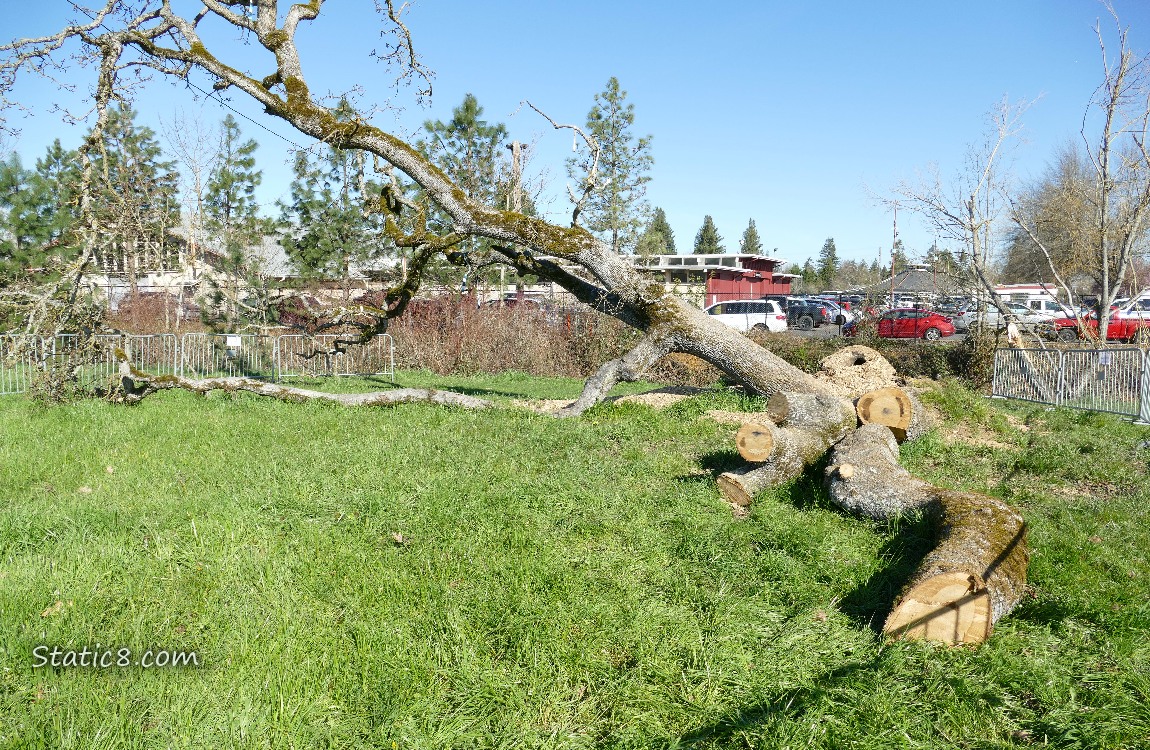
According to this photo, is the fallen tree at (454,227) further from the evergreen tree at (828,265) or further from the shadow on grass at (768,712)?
the evergreen tree at (828,265)

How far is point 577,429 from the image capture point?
854 centimetres

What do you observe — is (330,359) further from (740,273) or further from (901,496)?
(740,273)

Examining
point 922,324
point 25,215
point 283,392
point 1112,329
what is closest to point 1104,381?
point 283,392

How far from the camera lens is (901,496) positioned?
5242mm

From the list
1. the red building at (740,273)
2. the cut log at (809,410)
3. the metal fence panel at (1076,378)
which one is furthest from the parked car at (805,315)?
the cut log at (809,410)

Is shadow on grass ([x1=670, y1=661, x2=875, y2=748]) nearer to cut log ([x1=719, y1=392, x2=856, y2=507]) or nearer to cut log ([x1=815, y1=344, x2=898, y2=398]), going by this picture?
cut log ([x1=719, y1=392, x2=856, y2=507])

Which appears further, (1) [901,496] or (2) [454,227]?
(2) [454,227]

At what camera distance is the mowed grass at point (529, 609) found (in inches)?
117

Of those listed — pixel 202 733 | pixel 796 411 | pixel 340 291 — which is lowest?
pixel 202 733

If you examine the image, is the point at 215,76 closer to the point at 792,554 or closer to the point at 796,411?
the point at 796,411

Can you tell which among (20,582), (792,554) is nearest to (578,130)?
(792,554)

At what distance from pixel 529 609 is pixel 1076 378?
10763mm

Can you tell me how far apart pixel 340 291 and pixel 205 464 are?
14.2 m

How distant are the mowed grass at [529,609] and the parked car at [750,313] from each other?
1989 centimetres
